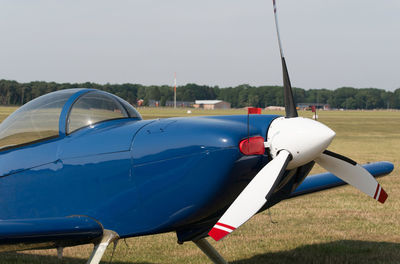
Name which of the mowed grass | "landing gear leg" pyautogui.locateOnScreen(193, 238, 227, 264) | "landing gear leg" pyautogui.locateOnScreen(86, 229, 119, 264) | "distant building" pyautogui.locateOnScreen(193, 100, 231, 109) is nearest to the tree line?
"distant building" pyautogui.locateOnScreen(193, 100, 231, 109)

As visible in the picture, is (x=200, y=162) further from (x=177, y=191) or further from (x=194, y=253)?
(x=194, y=253)

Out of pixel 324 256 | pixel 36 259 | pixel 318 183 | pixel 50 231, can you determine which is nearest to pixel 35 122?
pixel 50 231

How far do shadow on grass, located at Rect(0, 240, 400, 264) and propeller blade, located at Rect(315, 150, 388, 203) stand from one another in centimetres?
190

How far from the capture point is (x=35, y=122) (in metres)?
4.70

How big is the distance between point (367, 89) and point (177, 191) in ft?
617

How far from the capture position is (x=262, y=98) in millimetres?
117312

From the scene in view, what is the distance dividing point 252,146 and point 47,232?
179 centimetres

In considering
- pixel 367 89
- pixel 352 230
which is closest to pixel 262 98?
pixel 367 89

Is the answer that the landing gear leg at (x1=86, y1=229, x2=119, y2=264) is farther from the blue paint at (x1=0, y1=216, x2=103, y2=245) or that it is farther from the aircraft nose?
the aircraft nose

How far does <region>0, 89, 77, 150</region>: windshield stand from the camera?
4.59 meters

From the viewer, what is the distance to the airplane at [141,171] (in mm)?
3865

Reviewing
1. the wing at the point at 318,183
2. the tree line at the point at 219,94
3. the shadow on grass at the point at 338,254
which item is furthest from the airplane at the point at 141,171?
the tree line at the point at 219,94

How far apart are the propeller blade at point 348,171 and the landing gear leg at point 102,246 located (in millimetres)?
2025

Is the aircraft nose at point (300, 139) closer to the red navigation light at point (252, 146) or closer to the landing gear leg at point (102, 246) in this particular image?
the red navigation light at point (252, 146)
